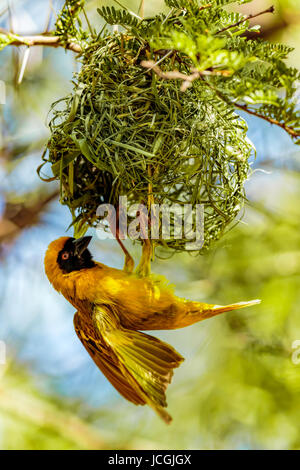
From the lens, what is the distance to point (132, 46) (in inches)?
65.5

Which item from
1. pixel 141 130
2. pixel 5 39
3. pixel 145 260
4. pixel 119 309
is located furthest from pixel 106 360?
pixel 5 39

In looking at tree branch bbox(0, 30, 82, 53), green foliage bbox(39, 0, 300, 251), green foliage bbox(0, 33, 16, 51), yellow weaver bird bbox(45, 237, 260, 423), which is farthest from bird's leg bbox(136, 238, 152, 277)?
green foliage bbox(0, 33, 16, 51)

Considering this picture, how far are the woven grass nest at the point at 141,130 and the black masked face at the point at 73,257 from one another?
437 millimetres

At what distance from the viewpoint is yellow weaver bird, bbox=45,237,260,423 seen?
1973 millimetres

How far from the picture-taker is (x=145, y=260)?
87.3 inches

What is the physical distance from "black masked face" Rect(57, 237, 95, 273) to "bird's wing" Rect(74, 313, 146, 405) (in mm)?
246

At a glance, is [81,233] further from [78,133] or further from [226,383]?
[226,383]

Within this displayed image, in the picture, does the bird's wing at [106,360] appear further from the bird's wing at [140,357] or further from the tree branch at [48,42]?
the tree branch at [48,42]

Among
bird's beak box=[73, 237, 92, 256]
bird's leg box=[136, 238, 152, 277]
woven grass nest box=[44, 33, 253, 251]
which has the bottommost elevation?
bird's leg box=[136, 238, 152, 277]

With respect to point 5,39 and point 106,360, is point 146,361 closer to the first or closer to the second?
point 106,360

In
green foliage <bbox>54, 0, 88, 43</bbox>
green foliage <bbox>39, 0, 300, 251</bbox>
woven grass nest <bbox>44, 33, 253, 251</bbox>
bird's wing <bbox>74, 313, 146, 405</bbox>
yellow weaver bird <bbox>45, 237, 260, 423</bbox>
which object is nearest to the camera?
green foliage <bbox>39, 0, 300, 251</bbox>

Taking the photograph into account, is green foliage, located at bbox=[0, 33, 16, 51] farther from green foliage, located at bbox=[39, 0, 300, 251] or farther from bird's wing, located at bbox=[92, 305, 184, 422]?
bird's wing, located at bbox=[92, 305, 184, 422]

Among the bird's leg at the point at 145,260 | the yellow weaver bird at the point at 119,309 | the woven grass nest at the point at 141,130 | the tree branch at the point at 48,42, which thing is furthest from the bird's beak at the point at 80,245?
the tree branch at the point at 48,42
